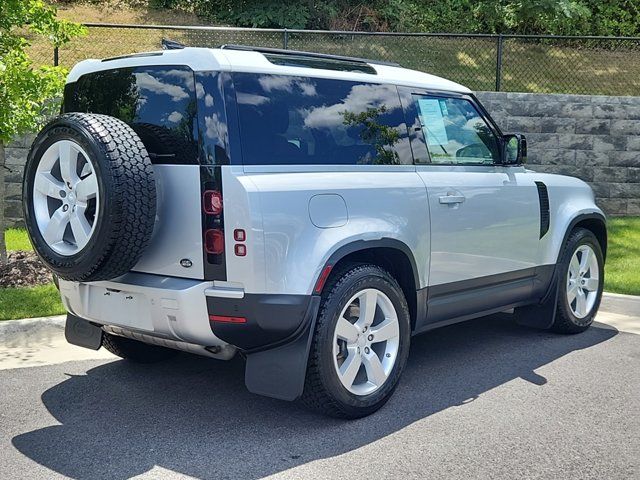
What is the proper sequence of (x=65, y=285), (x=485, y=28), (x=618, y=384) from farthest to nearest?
(x=485, y=28) → (x=618, y=384) → (x=65, y=285)

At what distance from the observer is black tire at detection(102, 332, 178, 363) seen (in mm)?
5137

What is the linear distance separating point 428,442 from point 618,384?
68.9 inches

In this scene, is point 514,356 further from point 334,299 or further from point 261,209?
point 261,209

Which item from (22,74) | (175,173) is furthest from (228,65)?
(22,74)

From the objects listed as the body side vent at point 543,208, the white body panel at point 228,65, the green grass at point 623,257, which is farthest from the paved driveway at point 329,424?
the green grass at point 623,257

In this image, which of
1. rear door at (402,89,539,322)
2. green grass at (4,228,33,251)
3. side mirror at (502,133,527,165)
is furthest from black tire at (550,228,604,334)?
green grass at (4,228,33,251)

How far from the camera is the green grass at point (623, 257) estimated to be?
7.70 metres

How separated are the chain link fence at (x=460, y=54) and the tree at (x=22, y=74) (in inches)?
214

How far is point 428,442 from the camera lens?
158 inches

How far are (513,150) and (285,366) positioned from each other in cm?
274

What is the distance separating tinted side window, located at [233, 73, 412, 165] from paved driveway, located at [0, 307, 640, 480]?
4.91 ft

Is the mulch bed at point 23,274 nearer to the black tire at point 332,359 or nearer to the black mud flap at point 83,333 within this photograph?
the black mud flap at point 83,333

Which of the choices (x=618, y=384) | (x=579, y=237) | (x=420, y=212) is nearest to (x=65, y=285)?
(x=420, y=212)

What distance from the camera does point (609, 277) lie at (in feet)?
26.5
